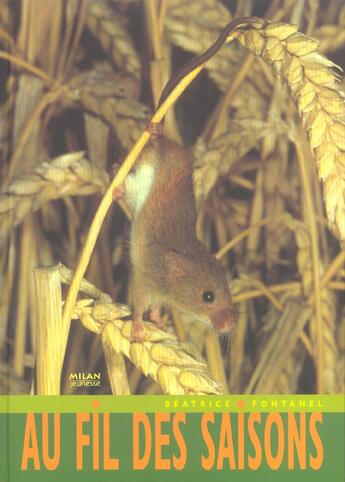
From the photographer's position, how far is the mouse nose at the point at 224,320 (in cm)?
119

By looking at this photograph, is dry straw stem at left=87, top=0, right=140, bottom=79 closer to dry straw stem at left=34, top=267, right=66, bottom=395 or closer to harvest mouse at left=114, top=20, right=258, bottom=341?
harvest mouse at left=114, top=20, right=258, bottom=341

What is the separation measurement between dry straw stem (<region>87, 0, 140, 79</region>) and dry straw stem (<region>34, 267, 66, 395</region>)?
0.39 meters

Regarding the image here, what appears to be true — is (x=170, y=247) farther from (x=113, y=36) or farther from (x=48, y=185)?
(x=113, y=36)

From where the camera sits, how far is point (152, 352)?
110 cm

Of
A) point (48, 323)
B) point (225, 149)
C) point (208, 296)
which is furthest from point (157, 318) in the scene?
point (225, 149)

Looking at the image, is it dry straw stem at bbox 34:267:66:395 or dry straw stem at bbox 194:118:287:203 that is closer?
dry straw stem at bbox 34:267:66:395

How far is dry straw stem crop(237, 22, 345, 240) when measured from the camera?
1.03 m

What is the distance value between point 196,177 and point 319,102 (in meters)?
0.27

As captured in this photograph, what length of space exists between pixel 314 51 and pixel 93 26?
40 cm

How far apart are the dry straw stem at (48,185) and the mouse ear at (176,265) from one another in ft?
0.55

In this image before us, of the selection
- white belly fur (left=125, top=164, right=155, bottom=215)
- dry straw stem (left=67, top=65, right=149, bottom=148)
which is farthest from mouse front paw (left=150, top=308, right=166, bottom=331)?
dry straw stem (left=67, top=65, right=149, bottom=148)

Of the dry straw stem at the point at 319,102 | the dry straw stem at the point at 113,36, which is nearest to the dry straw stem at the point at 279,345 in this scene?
the dry straw stem at the point at 319,102

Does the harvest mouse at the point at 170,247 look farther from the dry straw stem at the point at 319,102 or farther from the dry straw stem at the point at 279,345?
the dry straw stem at the point at 319,102

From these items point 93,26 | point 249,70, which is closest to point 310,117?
point 249,70
